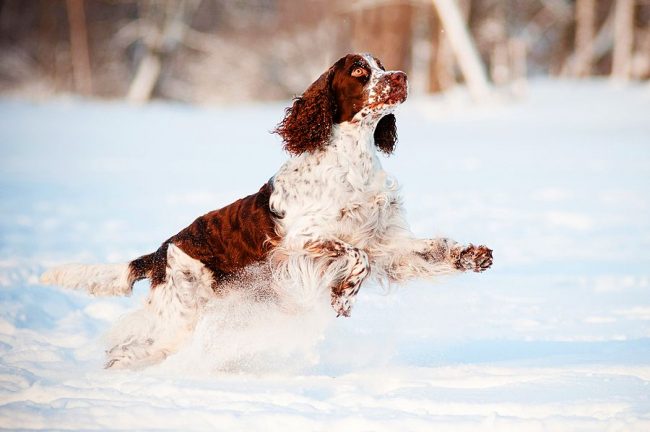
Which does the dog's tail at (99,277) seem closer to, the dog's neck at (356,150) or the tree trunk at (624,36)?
the dog's neck at (356,150)

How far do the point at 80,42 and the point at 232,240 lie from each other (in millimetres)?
33490

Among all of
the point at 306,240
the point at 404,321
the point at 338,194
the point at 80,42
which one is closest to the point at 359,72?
the point at 338,194

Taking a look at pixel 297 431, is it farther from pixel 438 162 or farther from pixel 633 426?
pixel 438 162

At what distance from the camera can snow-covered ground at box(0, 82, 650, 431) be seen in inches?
146

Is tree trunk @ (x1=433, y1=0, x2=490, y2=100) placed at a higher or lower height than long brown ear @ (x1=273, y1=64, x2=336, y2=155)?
higher

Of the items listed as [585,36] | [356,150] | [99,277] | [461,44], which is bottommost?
[99,277]

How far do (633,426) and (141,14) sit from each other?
34.6m

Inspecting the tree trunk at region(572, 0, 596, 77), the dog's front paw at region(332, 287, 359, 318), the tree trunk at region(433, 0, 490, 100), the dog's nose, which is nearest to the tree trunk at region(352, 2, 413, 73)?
the tree trunk at region(433, 0, 490, 100)

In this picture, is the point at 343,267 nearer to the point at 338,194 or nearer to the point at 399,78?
the point at 338,194

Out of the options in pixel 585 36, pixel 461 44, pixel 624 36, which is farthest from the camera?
pixel 585 36

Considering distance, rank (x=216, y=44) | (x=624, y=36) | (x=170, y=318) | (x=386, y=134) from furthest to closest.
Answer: (x=216, y=44), (x=624, y=36), (x=386, y=134), (x=170, y=318)

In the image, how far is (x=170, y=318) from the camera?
188 inches

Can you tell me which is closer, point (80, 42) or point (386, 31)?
point (386, 31)

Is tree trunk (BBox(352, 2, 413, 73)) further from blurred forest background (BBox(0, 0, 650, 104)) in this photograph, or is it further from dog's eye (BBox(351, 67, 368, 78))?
dog's eye (BBox(351, 67, 368, 78))
